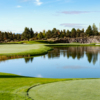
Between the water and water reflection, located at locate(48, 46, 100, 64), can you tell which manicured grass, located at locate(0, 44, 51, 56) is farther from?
the water

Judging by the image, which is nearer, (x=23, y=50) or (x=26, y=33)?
(x=23, y=50)

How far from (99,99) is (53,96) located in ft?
7.44

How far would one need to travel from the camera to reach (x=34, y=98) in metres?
9.52

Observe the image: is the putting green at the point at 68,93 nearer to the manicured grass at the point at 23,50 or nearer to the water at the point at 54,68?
the water at the point at 54,68

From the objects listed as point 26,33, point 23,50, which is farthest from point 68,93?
point 26,33

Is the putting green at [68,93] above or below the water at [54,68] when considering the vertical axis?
above

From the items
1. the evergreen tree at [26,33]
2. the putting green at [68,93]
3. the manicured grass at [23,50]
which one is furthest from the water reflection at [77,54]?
the evergreen tree at [26,33]

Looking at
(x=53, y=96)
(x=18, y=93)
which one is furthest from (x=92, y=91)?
(x=18, y=93)

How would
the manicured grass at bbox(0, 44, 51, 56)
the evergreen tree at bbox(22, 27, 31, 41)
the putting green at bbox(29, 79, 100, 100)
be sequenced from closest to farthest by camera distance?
the putting green at bbox(29, 79, 100, 100) < the manicured grass at bbox(0, 44, 51, 56) < the evergreen tree at bbox(22, 27, 31, 41)

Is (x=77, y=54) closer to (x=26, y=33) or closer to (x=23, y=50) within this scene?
(x=23, y=50)

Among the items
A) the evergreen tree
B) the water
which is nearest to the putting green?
the water

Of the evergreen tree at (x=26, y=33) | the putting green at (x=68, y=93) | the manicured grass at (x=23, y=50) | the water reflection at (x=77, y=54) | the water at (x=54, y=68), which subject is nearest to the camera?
the putting green at (x=68, y=93)

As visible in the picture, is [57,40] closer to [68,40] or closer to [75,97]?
[68,40]

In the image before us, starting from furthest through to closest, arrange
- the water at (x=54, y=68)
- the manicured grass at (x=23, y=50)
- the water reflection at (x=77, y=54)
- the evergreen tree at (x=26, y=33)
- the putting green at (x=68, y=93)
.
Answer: the evergreen tree at (x=26, y=33), the manicured grass at (x=23, y=50), the water reflection at (x=77, y=54), the water at (x=54, y=68), the putting green at (x=68, y=93)
